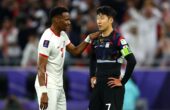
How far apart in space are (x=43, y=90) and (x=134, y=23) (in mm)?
8153

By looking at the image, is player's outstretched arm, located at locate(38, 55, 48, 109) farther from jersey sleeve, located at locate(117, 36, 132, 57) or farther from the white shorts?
jersey sleeve, located at locate(117, 36, 132, 57)

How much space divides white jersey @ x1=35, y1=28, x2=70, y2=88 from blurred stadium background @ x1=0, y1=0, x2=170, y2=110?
580 centimetres

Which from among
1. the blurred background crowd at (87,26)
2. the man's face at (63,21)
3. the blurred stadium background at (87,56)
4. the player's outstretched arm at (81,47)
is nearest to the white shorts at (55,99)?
the player's outstretched arm at (81,47)

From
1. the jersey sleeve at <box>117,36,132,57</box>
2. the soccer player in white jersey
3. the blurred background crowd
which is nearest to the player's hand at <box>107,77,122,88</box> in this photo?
the jersey sleeve at <box>117,36,132,57</box>

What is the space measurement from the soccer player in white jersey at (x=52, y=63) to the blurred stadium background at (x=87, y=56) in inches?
228

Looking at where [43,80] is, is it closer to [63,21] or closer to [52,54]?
[52,54]

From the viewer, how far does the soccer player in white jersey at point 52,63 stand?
11.8 metres

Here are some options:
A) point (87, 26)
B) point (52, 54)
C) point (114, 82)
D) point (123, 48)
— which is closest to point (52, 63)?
point (52, 54)

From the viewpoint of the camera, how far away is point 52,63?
11969 mm

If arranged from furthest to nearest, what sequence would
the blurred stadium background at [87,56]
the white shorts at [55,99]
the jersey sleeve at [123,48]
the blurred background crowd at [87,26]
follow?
the blurred background crowd at [87,26] → the blurred stadium background at [87,56] → the white shorts at [55,99] → the jersey sleeve at [123,48]

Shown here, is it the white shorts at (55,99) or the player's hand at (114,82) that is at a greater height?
the player's hand at (114,82)

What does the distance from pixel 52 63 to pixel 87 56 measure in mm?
7802

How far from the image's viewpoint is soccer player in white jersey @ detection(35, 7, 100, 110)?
1176 cm

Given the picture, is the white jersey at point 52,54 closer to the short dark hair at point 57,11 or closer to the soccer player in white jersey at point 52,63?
the soccer player in white jersey at point 52,63
